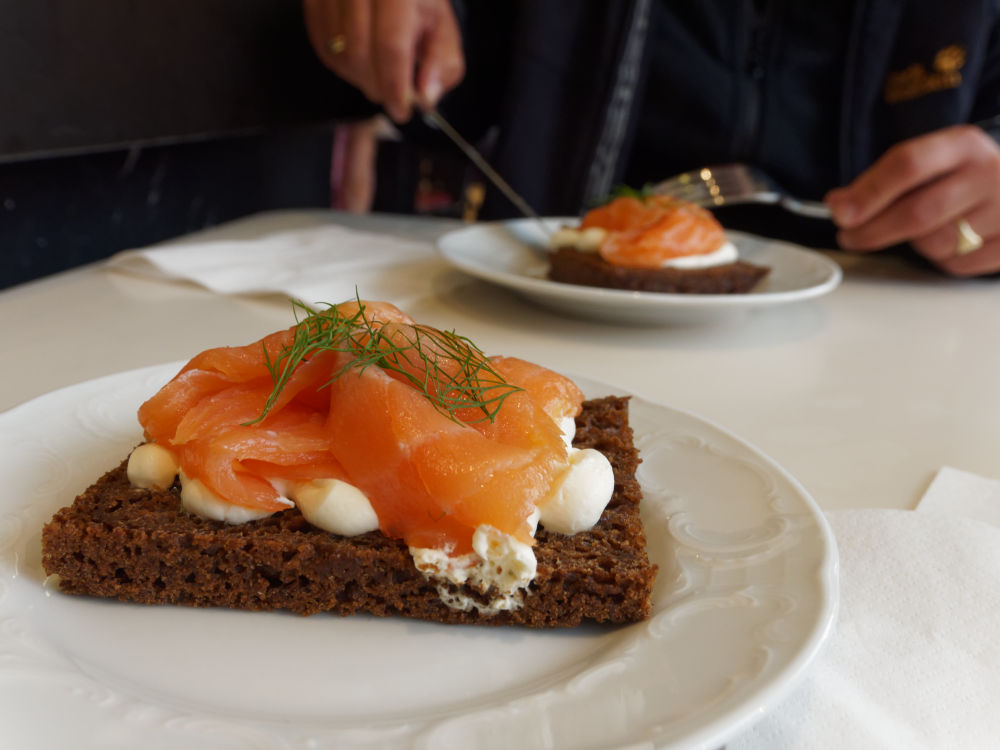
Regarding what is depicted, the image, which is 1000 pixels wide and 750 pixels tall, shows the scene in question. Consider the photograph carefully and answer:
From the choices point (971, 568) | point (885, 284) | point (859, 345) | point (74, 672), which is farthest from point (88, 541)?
point (885, 284)

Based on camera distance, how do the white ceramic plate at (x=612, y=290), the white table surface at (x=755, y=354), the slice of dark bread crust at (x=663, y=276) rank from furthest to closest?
the slice of dark bread crust at (x=663, y=276), the white ceramic plate at (x=612, y=290), the white table surface at (x=755, y=354)

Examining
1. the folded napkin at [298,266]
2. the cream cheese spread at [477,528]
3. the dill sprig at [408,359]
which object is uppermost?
the dill sprig at [408,359]

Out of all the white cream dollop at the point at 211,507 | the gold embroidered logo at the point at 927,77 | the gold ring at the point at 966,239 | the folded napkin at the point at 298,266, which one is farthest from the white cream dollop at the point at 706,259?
the white cream dollop at the point at 211,507

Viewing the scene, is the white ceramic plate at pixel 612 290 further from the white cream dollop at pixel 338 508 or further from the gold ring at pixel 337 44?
the white cream dollop at pixel 338 508

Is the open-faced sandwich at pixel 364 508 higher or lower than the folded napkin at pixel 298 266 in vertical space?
higher

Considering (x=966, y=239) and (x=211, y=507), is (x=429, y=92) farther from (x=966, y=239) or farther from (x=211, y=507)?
(x=211, y=507)

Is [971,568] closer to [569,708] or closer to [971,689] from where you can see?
[971,689]

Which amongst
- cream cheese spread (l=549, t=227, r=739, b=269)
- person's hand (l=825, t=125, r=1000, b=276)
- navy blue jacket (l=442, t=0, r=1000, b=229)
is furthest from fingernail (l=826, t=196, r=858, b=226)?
navy blue jacket (l=442, t=0, r=1000, b=229)
